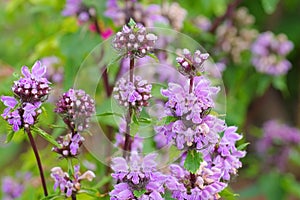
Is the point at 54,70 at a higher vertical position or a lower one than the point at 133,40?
higher

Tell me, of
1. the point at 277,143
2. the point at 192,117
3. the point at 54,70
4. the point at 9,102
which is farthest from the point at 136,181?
the point at 277,143

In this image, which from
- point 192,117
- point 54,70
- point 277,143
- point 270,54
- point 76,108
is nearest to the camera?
point 192,117

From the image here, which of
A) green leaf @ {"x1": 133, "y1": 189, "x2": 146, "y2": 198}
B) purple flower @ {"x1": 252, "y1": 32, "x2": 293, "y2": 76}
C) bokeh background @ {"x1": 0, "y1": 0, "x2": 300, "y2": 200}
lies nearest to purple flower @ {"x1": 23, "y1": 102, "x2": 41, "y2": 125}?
green leaf @ {"x1": 133, "y1": 189, "x2": 146, "y2": 198}

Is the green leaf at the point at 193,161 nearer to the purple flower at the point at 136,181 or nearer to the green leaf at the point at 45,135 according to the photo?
the purple flower at the point at 136,181

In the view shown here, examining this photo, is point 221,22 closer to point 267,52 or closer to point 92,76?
point 267,52

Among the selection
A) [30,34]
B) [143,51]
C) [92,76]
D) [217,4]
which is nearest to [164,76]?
[92,76]

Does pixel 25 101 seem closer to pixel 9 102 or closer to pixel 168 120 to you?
pixel 9 102

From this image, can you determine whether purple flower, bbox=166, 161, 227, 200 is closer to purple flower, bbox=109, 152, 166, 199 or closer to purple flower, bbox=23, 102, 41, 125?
purple flower, bbox=109, 152, 166, 199
